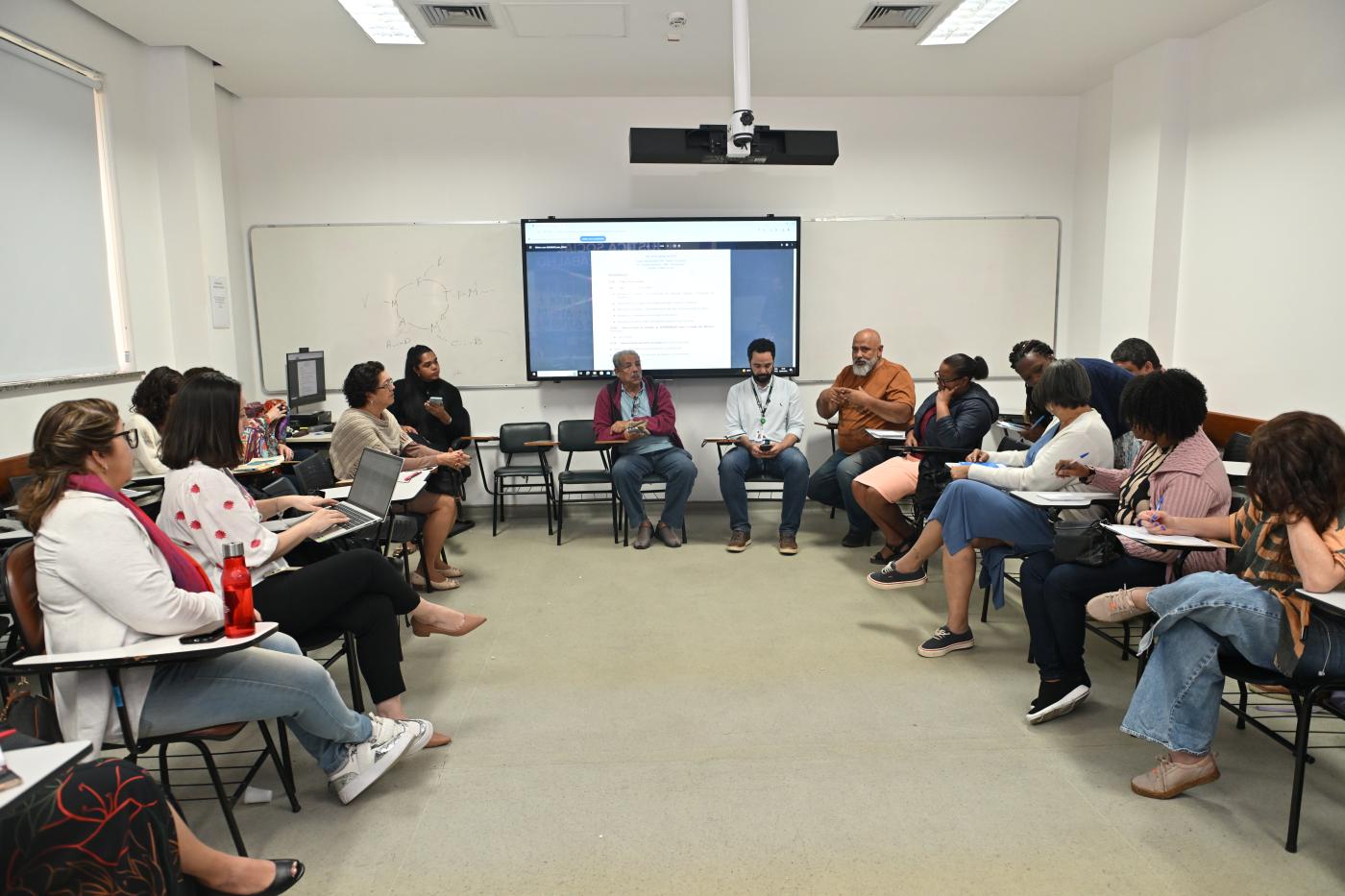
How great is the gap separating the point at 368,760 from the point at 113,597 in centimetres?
89

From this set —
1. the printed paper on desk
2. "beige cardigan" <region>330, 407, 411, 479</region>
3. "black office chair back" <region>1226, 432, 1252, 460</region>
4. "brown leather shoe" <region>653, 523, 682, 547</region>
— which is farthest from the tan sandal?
"black office chair back" <region>1226, 432, 1252, 460</region>

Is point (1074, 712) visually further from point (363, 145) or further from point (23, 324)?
point (363, 145)

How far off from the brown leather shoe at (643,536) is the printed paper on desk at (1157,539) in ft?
10.2

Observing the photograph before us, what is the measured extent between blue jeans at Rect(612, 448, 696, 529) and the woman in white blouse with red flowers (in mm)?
2685

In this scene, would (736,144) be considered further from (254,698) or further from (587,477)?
(254,698)

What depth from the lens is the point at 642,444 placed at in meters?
5.48

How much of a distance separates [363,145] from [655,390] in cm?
279

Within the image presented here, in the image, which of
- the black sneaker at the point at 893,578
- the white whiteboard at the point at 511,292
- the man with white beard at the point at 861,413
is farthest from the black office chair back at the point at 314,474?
the man with white beard at the point at 861,413

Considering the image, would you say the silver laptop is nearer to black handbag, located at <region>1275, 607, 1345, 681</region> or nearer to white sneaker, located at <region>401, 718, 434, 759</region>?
white sneaker, located at <region>401, 718, 434, 759</region>

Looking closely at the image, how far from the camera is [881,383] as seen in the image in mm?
→ 5520

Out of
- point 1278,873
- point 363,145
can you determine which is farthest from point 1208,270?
point 363,145

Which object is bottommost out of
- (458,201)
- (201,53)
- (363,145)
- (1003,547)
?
(1003,547)

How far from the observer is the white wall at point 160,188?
465 centimetres

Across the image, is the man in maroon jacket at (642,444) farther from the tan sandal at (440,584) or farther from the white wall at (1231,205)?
the white wall at (1231,205)
